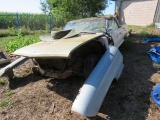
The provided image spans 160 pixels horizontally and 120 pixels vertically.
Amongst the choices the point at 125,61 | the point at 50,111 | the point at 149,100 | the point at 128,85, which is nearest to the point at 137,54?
the point at 125,61

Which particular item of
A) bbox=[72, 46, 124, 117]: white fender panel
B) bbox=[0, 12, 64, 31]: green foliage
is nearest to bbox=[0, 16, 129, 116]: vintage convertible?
bbox=[72, 46, 124, 117]: white fender panel

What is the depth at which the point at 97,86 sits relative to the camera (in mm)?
2701

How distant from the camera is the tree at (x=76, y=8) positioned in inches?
352

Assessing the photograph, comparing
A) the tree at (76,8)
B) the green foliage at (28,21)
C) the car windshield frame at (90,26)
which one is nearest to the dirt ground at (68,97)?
the car windshield frame at (90,26)

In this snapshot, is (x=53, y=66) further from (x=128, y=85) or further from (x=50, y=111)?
(x=128, y=85)

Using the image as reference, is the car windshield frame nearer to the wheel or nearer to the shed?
the wheel

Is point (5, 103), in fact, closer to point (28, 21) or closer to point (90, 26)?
point (90, 26)

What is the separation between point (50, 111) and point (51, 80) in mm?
1301

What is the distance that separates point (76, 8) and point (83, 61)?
6.11 meters

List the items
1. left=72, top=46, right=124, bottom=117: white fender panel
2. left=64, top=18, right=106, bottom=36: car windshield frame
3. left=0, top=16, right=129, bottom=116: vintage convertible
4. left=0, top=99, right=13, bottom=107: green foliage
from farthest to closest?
left=64, top=18, right=106, bottom=36: car windshield frame → left=0, top=99, right=13, bottom=107: green foliage → left=0, top=16, right=129, bottom=116: vintage convertible → left=72, top=46, right=124, bottom=117: white fender panel

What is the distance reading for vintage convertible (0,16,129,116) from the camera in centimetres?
259

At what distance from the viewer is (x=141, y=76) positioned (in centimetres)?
418

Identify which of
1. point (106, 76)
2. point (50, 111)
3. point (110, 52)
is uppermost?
point (110, 52)

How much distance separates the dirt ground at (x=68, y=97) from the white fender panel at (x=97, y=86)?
366 millimetres
